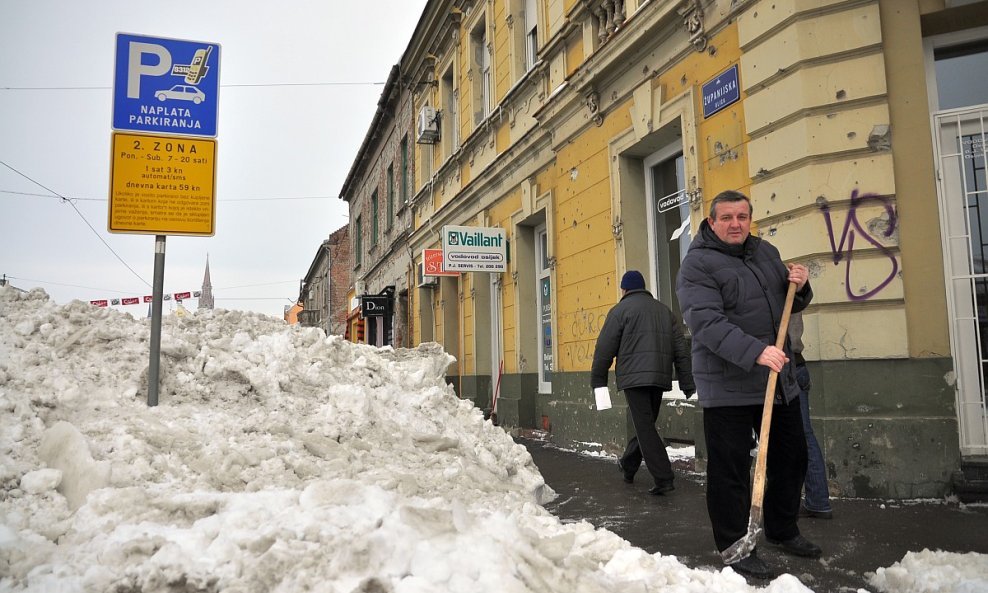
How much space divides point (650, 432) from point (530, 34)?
315 inches

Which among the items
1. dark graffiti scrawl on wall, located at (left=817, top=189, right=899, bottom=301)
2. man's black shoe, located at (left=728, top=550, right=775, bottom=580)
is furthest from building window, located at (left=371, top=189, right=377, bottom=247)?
man's black shoe, located at (left=728, top=550, right=775, bottom=580)

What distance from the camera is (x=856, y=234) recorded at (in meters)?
5.24

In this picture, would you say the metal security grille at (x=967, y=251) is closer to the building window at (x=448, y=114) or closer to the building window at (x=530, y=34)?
the building window at (x=530, y=34)

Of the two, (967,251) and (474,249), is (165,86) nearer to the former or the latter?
(967,251)

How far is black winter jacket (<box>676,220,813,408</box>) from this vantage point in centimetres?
339

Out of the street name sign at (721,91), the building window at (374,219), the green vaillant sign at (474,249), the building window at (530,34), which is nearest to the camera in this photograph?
the street name sign at (721,91)

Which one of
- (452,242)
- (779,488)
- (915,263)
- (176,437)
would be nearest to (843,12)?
(915,263)

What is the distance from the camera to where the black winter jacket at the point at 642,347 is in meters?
5.79

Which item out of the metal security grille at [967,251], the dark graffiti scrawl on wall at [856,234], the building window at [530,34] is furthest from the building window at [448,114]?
the metal security grille at [967,251]

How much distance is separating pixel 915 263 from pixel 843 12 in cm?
202

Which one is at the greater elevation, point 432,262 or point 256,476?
point 432,262

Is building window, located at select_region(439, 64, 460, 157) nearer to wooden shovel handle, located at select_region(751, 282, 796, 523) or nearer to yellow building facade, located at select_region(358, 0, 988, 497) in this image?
yellow building facade, located at select_region(358, 0, 988, 497)

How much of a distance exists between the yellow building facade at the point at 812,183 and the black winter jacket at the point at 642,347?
0.94m

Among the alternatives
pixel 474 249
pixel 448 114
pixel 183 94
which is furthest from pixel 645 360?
pixel 448 114
